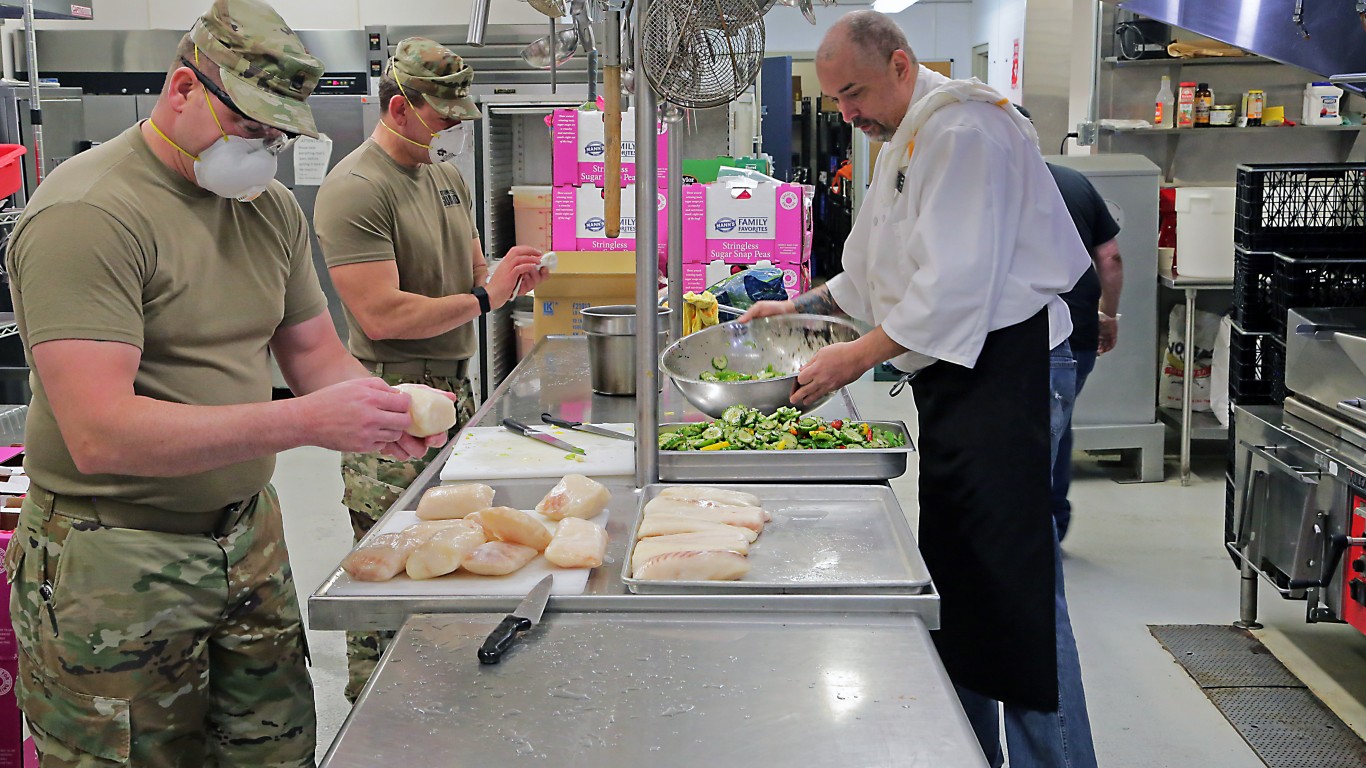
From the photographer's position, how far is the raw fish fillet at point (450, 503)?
6.26 feet

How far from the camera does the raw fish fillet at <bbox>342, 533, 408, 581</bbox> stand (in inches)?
64.9

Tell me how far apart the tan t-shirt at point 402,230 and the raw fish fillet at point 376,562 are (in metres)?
1.28

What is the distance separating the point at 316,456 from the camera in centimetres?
622

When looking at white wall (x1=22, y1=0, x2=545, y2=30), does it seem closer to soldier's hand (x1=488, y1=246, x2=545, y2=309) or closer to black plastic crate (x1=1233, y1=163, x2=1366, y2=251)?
soldier's hand (x1=488, y1=246, x2=545, y2=309)

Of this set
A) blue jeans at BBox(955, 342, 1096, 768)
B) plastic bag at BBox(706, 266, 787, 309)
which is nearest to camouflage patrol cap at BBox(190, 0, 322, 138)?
blue jeans at BBox(955, 342, 1096, 768)

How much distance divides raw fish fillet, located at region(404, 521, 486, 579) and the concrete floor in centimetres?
174

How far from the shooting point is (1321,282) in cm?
370

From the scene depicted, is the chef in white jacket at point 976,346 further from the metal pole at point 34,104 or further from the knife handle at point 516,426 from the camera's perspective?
the metal pole at point 34,104

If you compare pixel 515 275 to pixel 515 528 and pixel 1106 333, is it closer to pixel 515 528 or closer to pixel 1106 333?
pixel 515 528

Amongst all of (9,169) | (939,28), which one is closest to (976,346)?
(9,169)

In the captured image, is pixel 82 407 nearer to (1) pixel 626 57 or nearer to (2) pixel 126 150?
(2) pixel 126 150

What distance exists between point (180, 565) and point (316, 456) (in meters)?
4.60

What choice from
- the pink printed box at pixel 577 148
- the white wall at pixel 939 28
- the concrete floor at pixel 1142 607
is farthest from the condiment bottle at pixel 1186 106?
the white wall at pixel 939 28

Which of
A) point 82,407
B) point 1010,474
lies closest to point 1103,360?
point 1010,474
